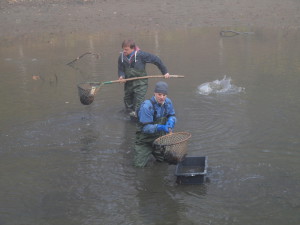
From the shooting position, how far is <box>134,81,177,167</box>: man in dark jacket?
621cm

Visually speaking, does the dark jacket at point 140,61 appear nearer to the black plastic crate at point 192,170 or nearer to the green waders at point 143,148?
the green waders at point 143,148

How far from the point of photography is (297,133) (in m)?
7.90

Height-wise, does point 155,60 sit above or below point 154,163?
above

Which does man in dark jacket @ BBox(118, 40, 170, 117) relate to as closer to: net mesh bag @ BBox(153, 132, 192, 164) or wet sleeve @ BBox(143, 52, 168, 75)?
wet sleeve @ BBox(143, 52, 168, 75)

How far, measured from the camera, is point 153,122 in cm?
646

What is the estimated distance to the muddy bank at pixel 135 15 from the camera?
21.0m

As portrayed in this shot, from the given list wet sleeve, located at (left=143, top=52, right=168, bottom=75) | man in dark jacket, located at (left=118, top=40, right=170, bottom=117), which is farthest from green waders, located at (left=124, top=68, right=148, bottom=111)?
wet sleeve, located at (left=143, top=52, right=168, bottom=75)

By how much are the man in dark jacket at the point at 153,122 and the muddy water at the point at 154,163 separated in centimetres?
22

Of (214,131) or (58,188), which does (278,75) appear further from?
(58,188)

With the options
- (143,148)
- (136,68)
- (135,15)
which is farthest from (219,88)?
(135,15)

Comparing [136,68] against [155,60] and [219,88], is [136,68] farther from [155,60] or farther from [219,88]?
[219,88]

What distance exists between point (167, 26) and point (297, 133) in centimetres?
1395

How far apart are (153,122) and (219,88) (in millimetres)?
4871

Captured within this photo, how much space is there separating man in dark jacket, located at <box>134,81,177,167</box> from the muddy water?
224 mm
